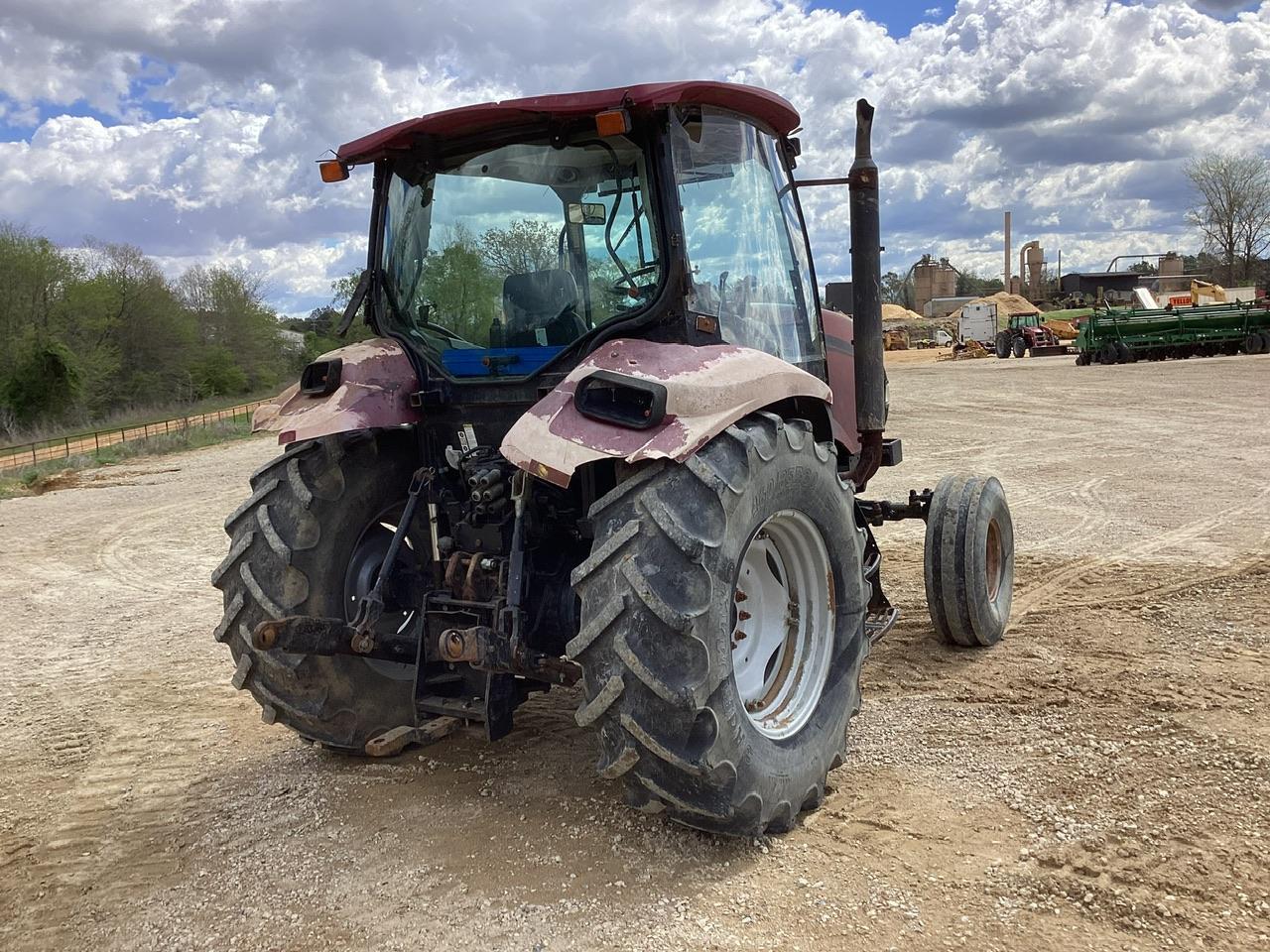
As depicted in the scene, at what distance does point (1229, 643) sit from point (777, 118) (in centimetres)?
344

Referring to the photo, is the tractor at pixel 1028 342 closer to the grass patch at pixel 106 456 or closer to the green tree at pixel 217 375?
the grass patch at pixel 106 456

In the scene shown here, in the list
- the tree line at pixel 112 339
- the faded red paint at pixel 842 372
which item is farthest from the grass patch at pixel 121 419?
the faded red paint at pixel 842 372

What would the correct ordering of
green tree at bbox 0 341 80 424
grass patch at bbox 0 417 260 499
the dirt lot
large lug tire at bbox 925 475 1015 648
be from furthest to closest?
green tree at bbox 0 341 80 424
grass patch at bbox 0 417 260 499
large lug tire at bbox 925 475 1015 648
the dirt lot

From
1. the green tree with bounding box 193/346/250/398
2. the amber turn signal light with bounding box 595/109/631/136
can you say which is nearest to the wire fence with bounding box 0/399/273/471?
the green tree with bounding box 193/346/250/398

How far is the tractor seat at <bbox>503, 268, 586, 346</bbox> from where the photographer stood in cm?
369

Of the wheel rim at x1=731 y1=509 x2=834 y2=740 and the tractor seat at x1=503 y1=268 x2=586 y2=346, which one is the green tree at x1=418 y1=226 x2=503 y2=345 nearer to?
the tractor seat at x1=503 y1=268 x2=586 y2=346

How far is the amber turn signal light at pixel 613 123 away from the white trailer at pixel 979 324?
130 ft

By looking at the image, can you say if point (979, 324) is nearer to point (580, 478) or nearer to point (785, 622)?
point (785, 622)

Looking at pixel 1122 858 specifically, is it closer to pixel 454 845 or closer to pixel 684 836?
pixel 684 836

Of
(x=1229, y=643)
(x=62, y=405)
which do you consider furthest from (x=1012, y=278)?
(x=1229, y=643)

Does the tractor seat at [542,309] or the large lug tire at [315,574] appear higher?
the tractor seat at [542,309]

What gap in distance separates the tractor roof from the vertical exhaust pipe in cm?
48

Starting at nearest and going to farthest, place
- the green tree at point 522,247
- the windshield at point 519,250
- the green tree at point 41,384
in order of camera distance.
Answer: the windshield at point 519,250 → the green tree at point 522,247 → the green tree at point 41,384

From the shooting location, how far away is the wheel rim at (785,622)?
3.65 metres
